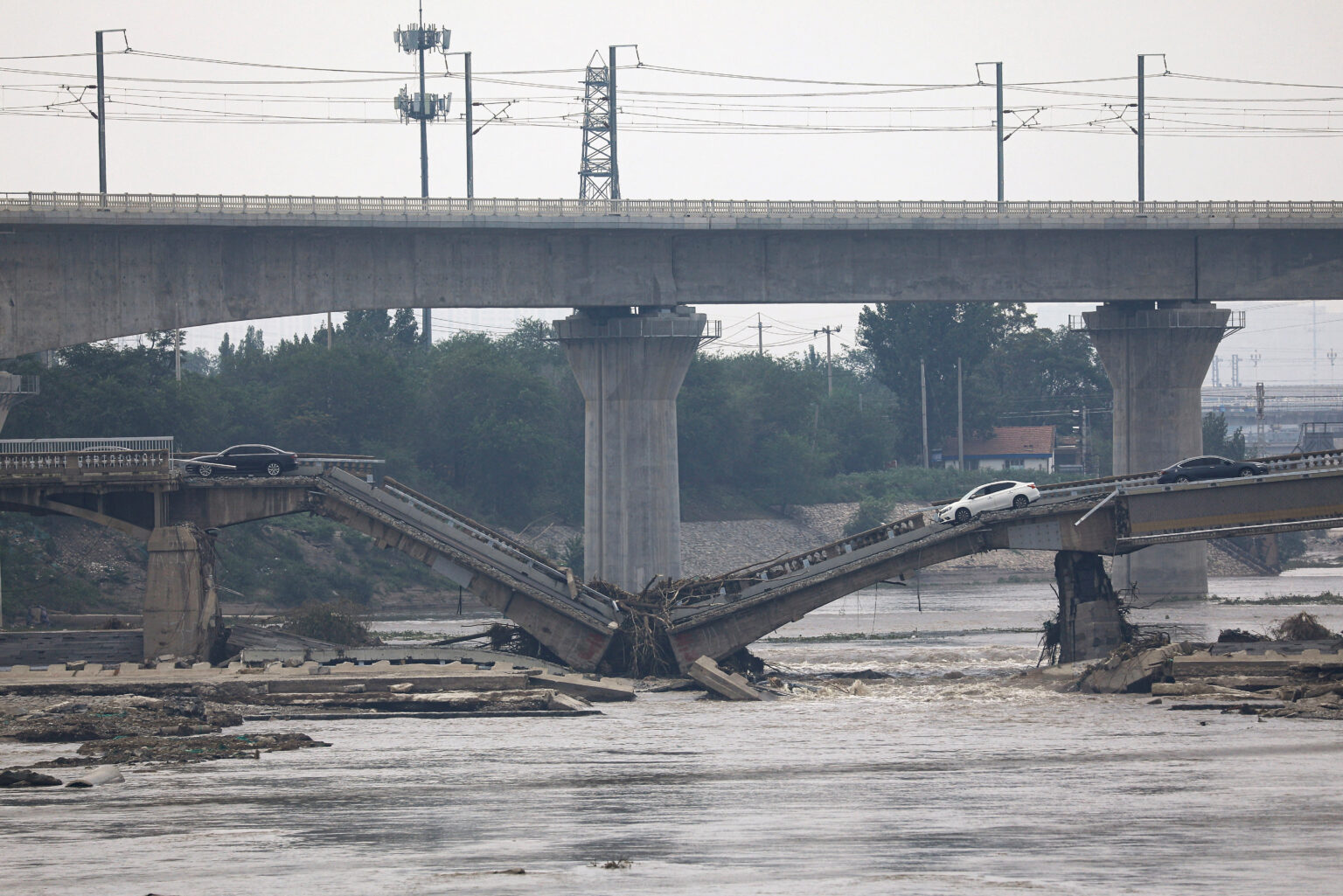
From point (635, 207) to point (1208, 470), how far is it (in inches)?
1087

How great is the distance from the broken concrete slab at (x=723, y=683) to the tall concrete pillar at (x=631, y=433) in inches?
879

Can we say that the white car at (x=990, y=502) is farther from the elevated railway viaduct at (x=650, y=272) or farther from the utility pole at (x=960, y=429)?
the utility pole at (x=960, y=429)

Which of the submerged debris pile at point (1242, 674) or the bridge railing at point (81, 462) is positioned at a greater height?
the bridge railing at point (81, 462)

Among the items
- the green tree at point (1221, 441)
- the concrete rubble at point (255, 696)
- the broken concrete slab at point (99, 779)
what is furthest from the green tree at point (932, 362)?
the broken concrete slab at point (99, 779)

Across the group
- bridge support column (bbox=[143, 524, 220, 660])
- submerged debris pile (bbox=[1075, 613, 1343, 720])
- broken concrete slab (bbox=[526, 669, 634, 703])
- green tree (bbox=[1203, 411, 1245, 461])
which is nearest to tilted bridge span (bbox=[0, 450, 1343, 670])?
bridge support column (bbox=[143, 524, 220, 660])

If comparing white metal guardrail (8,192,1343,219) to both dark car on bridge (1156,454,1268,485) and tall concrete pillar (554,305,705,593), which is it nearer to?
tall concrete pillar (554,305,705,593)

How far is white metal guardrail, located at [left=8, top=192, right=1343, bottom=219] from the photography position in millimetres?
63094

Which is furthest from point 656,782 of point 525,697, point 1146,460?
point 1146,460

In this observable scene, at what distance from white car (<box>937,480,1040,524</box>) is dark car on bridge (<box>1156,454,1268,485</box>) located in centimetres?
419

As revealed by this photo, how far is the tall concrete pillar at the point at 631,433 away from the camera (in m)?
72.4

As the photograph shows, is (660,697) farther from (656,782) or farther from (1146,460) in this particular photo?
(1146,460)

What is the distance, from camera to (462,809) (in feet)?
101

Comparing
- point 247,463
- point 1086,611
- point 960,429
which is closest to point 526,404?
point 960,429

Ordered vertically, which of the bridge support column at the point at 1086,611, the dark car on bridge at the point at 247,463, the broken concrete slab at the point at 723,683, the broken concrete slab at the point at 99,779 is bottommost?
the broken concrete slab at the point at 723,683
